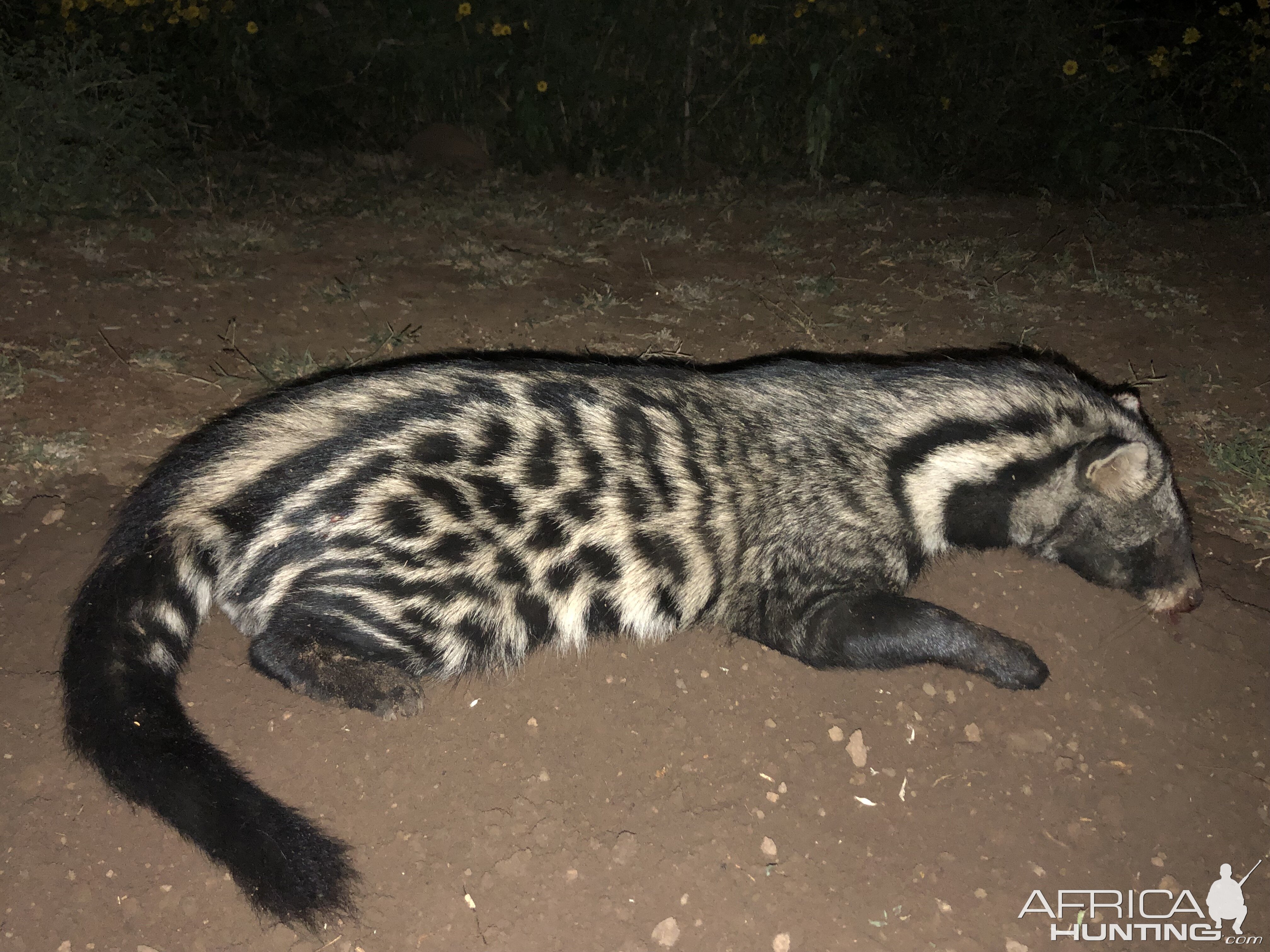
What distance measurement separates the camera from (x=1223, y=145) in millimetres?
7797

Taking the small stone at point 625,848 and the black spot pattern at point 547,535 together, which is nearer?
the small stone at point 625,848

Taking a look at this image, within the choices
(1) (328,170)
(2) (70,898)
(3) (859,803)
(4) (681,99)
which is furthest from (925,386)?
(1) (328,170)

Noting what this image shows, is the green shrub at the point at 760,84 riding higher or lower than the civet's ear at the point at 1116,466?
higher

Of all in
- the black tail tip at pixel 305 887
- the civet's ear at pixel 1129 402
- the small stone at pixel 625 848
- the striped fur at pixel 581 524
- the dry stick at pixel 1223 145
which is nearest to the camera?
the black tail tip at pixel 305 887

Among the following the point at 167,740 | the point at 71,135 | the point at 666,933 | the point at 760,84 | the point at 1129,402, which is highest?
the point at 760,84

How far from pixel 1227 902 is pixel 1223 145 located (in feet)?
24.9

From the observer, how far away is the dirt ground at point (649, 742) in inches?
100

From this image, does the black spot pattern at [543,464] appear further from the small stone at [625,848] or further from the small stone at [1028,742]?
the small stone at [1028,742]

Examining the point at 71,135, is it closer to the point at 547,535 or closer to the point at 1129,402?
the point at 547,535

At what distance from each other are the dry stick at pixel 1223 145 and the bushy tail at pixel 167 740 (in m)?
8.59

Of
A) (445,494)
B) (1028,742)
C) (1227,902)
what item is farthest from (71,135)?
(1227,902)

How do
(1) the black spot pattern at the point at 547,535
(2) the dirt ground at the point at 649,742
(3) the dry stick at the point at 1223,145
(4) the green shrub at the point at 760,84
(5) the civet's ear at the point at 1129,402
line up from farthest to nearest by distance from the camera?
(4) the green shrub at the point at 760,84 < (3) the dry stick at the point at 1223,145 < (5) the civet's ear at the point at 1129,402 < (1) the black spot pattern at the point at 547,535 < (2) the dirt ground at the point at 649,742

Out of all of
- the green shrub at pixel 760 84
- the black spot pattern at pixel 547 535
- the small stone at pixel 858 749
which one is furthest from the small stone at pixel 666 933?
the green shrub at pixel 760 84

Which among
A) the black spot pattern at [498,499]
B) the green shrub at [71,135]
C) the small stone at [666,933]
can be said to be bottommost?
the small stone at [666,933]
